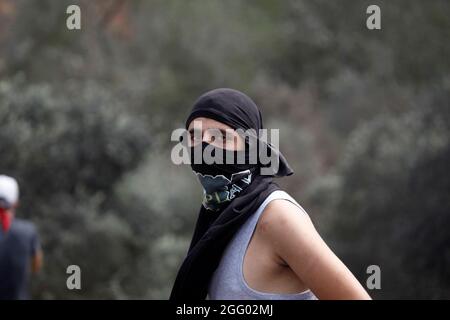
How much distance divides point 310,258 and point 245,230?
27cm

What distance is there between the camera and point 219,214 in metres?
2.61

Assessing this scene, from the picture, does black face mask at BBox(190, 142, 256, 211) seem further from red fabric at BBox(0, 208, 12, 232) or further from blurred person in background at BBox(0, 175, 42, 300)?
red fabric at BBox(0, 208, 12, 232)

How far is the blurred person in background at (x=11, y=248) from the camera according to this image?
19.2 feet

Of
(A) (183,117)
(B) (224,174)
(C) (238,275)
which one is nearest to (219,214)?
(B) (224,174)

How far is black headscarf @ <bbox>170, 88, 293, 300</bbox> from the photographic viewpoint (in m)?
2.44

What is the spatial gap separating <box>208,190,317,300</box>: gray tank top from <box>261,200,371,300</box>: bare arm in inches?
3.3

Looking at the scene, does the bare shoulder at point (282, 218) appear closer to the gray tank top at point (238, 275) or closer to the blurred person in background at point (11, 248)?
the gray tank top at point (238, 275)

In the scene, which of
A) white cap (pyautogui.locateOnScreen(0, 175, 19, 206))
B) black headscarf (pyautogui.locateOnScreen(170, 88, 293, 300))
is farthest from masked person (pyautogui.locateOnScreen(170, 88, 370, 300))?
white cap (pyautogui.locateOnScreen(0, 175, 19, 206))

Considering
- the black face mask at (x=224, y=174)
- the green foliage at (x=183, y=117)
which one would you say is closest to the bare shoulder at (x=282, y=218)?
the black face mask at (x=224, y=174)

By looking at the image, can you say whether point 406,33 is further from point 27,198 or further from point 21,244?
point 21,244

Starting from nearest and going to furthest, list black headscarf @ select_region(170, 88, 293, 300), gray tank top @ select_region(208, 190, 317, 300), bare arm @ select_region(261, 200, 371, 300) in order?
bare arm @ select_region(261, 200, 371, 300) < gray tank top @ select_region(208, 190, 317, 300) < black headscarf @ select_region(170, 88, 293, 300)

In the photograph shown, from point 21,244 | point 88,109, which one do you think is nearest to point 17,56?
point 88,109

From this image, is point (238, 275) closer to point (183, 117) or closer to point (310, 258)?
point (310, 258)
